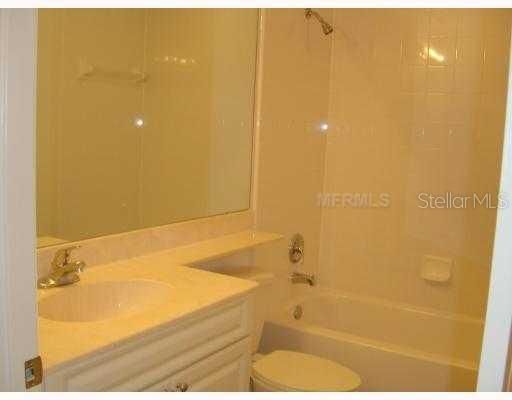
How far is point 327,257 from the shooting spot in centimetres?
289

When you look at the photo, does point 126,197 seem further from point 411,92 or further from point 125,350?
point 411,92

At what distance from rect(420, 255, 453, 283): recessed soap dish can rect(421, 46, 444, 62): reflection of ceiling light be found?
927 mm

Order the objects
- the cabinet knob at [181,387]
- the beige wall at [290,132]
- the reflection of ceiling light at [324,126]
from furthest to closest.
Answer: the reflection of ceiling light at [324,126] → the beige wall at [290,132] → the cabinet knob at [181,387]

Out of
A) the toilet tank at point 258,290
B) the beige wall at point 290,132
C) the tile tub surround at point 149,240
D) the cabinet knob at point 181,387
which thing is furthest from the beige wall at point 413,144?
the cabinet knob at point 181,387

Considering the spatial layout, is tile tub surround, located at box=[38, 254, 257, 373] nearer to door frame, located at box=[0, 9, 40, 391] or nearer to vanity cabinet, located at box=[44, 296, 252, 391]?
vanity cabinet, located at box=[44, 296, 252, 391]

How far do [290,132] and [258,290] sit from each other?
2.48 feet

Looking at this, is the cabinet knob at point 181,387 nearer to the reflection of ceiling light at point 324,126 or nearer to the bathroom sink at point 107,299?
the bathroom sink at point 107,299

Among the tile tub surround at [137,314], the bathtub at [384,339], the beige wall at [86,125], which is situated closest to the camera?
the tile tub surround at [137,314]

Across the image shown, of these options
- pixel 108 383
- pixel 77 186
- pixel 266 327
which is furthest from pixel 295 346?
Result: pixel 108 383

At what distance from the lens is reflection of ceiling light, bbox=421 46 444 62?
2.53m

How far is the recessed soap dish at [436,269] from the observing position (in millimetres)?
2564

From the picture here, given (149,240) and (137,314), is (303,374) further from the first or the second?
(137,314)

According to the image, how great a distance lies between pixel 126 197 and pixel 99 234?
0.98 feet

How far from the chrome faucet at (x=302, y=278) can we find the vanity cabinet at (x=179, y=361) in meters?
1.00
